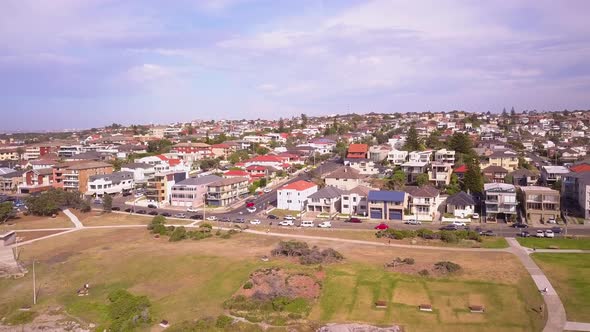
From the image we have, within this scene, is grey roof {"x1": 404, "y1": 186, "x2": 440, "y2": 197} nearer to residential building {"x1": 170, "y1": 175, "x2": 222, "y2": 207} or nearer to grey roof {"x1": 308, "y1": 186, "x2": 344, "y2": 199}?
grey roof {"x1": 308, "y1": 186, "x2": 344, "y2": 199}

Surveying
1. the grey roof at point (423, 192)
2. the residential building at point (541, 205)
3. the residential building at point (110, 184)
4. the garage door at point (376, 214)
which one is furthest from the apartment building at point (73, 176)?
the residential building at point (541, 205)

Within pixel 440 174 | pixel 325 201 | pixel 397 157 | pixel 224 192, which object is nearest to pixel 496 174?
pixel 440 174

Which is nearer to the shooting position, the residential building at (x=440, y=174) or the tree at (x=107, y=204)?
the tree at (x=107, y=204)

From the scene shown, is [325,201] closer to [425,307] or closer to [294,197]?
[294,197]

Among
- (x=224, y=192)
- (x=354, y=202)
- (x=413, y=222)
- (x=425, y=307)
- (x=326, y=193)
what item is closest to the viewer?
(x=425, y=307)

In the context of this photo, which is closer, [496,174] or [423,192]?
[423,192]

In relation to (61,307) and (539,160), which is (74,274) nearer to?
(61,307)

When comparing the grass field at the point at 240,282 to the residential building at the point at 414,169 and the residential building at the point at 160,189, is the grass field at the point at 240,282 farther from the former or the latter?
the residential building at the point at 414,169
